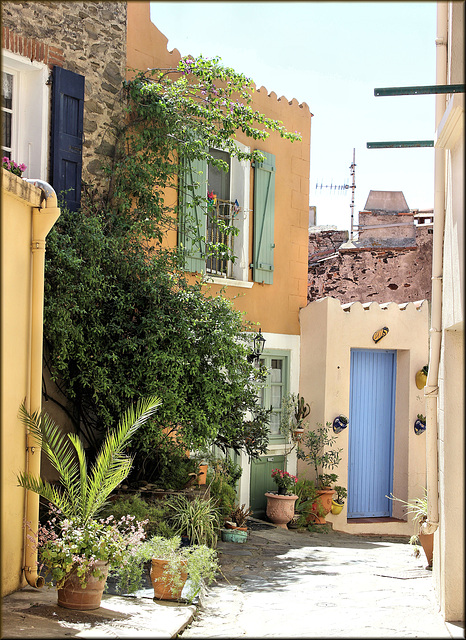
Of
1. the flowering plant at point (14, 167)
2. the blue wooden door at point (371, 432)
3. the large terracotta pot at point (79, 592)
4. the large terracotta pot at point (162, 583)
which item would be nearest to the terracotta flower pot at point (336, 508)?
the blue wooden door at point (371, 432)

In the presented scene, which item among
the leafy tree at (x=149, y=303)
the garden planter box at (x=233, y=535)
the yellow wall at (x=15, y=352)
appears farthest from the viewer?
the garden planter box at (x=233, y=535)

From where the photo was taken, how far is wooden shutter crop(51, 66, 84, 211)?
7.44m

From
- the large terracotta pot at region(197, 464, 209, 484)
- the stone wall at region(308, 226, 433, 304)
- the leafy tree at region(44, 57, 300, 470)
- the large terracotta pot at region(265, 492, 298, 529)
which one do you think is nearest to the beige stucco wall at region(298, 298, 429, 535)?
the large terracotta pot at region(265, 492, 298, 529)

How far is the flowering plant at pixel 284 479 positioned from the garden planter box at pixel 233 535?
66.5 inches

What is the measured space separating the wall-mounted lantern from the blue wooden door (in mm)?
333

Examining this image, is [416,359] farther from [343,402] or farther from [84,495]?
[84,495]

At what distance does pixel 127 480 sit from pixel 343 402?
13.4 ft

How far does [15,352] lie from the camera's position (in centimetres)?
517

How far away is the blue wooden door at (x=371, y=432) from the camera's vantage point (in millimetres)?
10930

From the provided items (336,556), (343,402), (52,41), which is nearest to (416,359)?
(343,402)

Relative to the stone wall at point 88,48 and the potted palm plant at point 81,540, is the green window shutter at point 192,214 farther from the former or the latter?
the potted palm plant at point 81,540

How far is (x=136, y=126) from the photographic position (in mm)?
8336

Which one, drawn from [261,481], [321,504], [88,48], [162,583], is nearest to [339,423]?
[321,504]

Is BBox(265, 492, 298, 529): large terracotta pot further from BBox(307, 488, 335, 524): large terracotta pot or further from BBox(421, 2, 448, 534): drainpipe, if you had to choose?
BBox(421, 2, 448, 534): drainpipe
